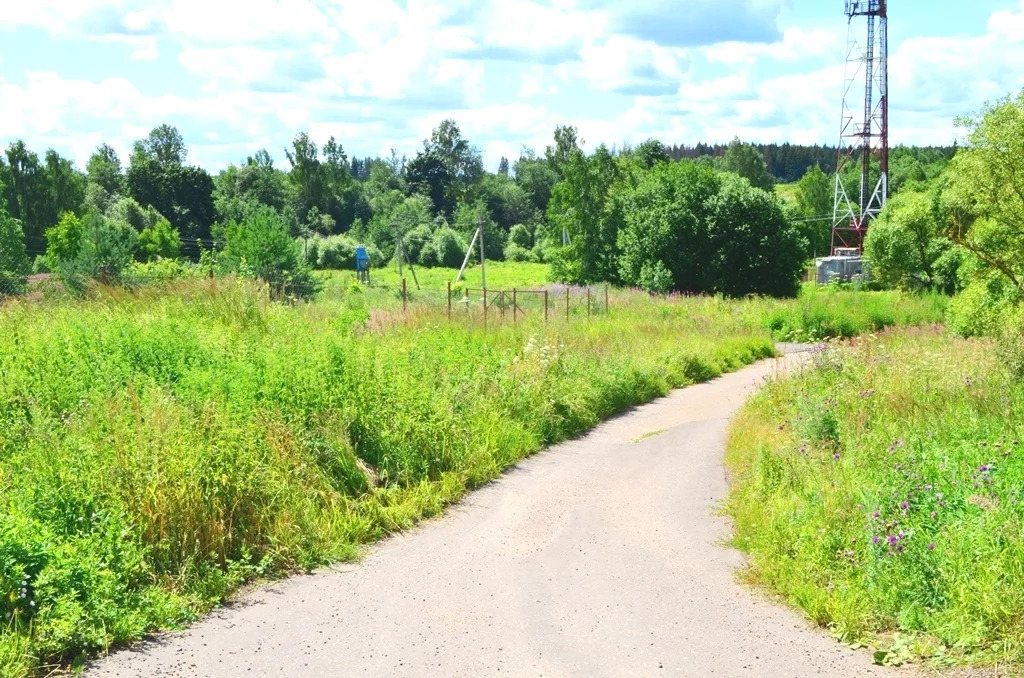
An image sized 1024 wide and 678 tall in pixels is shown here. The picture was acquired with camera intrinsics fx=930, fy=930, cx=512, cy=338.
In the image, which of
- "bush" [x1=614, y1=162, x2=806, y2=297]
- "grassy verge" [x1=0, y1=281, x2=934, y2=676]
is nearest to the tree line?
"bush" [x1=614, y1=162, x2=806, y2=297]

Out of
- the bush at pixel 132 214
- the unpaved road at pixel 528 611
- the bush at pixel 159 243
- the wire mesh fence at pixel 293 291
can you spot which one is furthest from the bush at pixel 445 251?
the unpaved road at pixel 528 611

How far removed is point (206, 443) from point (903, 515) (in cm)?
560

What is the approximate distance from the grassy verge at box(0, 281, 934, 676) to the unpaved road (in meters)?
0.41

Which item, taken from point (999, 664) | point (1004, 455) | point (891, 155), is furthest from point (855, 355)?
point (891, 155)

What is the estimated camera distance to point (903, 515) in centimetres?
674

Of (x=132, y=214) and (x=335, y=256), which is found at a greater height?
(x=132, y=214)

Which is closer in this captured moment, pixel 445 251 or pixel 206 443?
pixel 206 443

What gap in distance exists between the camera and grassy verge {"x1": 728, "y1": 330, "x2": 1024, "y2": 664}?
5.85m

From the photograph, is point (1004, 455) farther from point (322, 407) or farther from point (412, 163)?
point (412, 163)

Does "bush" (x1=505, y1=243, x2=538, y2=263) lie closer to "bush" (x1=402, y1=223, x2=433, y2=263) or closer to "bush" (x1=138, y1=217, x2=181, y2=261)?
"bush" (x1=402, y1=223, x2=433, y2=263)

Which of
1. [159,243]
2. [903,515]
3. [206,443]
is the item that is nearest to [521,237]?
[159,243]

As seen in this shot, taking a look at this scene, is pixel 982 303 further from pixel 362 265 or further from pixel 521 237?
pixel 521 237

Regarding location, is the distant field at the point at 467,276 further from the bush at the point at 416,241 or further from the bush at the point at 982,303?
the bush at the point at 982,303

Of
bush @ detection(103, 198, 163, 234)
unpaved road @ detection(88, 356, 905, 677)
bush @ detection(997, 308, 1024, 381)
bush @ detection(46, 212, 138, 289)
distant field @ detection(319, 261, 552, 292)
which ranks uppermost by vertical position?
bush @ detection(103, 198, 163, 234)
